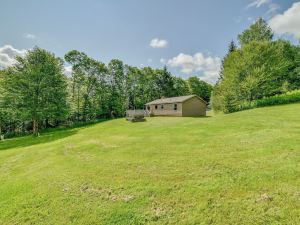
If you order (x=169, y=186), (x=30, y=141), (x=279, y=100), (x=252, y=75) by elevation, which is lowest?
(x=30, y=141)

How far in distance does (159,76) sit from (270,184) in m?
57.1

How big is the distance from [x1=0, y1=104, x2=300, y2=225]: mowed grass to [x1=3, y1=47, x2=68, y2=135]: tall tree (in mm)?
22074

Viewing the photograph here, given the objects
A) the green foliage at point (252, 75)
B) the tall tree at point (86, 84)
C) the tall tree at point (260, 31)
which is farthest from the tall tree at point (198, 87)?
the green foliage at point (252, 75)

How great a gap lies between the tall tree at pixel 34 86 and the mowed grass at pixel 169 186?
22074mm

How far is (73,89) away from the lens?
43906mm

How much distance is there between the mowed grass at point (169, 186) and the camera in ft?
17.2

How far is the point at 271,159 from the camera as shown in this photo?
775 cm

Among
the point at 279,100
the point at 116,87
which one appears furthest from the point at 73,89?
the point at 279,100

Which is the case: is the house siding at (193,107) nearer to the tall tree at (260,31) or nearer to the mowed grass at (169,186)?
the tall tree at (260,31)

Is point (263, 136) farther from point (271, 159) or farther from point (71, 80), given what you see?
point (71, 80)

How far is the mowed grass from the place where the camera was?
5234mm

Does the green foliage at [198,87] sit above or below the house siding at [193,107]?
above

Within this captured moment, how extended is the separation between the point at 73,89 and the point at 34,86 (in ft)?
47.1

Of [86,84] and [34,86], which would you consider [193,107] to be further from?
[86,84]
